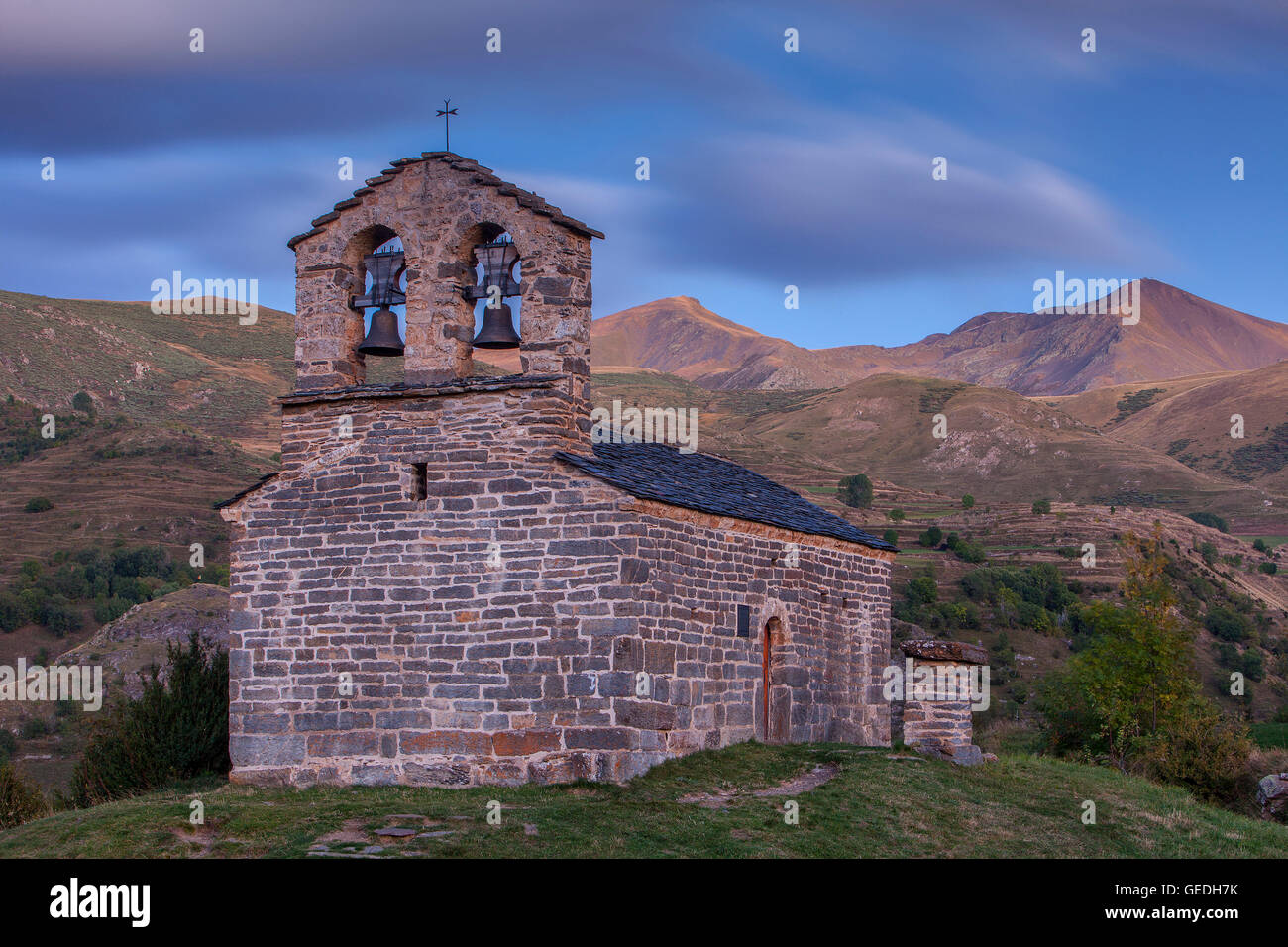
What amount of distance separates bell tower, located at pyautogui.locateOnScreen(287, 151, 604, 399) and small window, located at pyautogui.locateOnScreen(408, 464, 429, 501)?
3.30ft

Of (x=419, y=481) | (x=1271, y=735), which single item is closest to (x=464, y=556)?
(x=419, y=481)

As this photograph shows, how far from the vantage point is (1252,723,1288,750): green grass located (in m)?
24.6

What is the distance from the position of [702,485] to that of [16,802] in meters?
9.76

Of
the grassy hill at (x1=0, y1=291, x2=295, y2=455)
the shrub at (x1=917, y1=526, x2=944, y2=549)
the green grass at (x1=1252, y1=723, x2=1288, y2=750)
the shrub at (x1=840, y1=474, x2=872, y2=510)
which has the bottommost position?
the green grass at (x1=1252, y1=723, x2=1288, y2=750)

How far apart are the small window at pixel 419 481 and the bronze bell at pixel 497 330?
1635mm

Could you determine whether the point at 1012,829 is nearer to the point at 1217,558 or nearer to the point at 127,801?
the point at 127,801

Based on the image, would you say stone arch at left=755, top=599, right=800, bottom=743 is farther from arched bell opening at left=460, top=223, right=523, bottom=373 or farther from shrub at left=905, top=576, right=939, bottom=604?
shrub at left=905, top=576, right=939, bottom=604

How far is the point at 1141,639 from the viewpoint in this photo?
68.8ft

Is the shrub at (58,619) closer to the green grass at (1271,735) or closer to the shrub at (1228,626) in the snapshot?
the green grass at (1271,735)

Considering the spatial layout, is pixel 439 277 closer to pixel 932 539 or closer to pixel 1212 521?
pixel 932 539

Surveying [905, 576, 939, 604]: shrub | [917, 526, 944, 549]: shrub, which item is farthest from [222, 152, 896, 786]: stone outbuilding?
[917, 526, 944, 549]: shrub

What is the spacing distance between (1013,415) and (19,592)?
73.5 m

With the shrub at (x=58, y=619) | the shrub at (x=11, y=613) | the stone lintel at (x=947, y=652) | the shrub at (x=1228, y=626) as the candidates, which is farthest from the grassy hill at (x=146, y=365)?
the stone lintel at (x=947, y=652)
